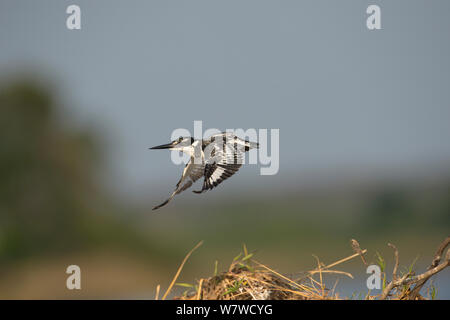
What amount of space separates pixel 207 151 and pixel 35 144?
13.0 metres

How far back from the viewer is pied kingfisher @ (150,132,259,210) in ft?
12.9

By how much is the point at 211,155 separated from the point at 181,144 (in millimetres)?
318

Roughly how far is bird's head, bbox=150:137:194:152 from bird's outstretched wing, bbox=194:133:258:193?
0.15m

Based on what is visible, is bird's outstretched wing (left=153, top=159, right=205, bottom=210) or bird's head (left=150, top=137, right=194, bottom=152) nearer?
bird's outstretched wing (left=153, top=159, right=205, bottom=210)

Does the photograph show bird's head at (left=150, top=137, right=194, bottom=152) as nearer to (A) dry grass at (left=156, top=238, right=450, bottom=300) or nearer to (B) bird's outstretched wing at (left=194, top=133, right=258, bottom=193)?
(B) bird's outstretched wing at (left=194, top=133, right=258, bottom=193)

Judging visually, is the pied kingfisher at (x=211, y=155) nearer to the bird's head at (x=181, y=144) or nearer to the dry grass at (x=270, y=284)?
the bird's head at (x=181, y=144)

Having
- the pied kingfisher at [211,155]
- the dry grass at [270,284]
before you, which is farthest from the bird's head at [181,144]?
the dry grass at [270,284]

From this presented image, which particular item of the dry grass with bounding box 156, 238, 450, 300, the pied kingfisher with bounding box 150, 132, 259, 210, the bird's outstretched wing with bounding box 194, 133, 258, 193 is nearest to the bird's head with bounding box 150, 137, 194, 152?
the pied kingfisher with bounding box 150, 132, 259, 210

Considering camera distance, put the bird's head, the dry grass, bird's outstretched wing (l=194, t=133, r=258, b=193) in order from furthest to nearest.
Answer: the bird's head
bird's outstretched wing (l=194, t=133, r=258, b=193)
the dry grass

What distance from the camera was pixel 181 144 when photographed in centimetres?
427

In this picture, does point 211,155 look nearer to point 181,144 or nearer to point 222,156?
point 222,156
